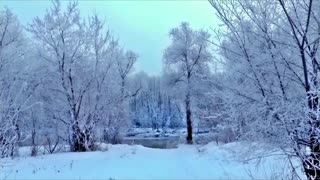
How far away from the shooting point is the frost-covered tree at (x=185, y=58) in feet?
116

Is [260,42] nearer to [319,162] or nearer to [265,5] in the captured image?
[265,5]

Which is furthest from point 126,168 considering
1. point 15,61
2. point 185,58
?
point 185,58

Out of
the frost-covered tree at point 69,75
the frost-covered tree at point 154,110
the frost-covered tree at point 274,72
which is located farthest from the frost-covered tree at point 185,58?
the frost-covered tree at point 274,72

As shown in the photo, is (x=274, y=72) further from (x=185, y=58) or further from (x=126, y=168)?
(x=185, y=58)

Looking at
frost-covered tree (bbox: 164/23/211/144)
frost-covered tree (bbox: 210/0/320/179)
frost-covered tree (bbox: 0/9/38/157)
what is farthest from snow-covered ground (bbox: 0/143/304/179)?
frost-covered tree (bbox: 164/23/211/144)

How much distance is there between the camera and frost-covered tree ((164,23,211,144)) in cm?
3536

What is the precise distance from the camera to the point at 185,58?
36.6 meters

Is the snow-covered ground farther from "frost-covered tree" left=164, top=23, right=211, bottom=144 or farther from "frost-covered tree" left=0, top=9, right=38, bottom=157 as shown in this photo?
"frost-covered tree" left=164, top=23, right=211, bottom=144

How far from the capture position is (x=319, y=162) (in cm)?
702

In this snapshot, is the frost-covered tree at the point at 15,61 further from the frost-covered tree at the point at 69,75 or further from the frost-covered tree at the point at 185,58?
the frost-covered tree at the point at 185,58

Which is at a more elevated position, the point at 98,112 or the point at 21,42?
the point at 21,42

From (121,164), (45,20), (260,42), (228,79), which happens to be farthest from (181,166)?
(45,20)

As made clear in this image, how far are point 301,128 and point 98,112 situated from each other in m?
16.9

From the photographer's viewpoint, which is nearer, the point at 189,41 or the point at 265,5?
the point at 265,5
